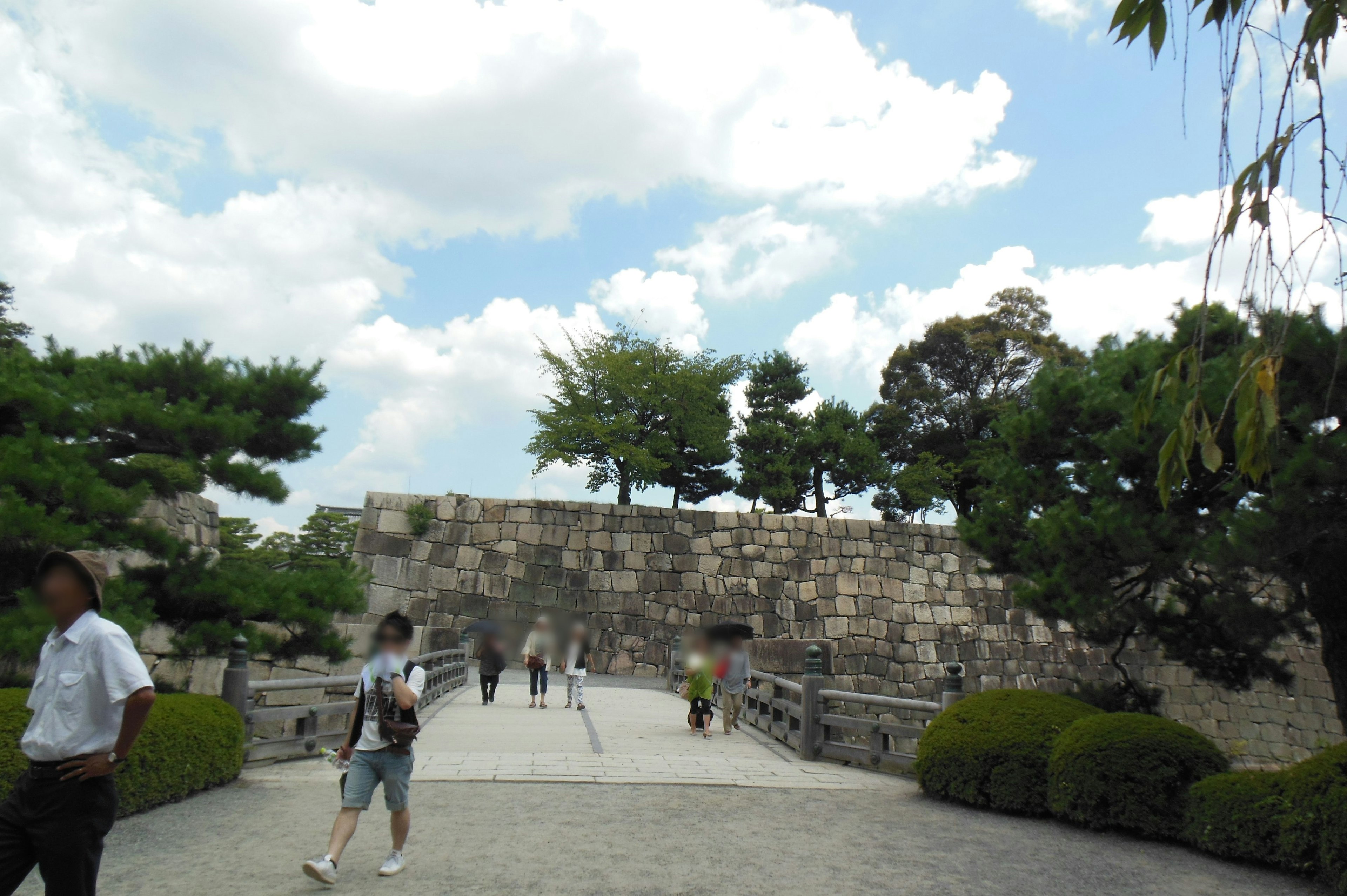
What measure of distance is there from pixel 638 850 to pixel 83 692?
3.39 m

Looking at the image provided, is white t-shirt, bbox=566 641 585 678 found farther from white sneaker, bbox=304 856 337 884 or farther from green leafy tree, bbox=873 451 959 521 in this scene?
green leafy tree, bbox=873 451 959 521

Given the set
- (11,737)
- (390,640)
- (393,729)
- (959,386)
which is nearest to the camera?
(393,729)

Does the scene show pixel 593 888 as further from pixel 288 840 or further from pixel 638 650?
pixel 638 650

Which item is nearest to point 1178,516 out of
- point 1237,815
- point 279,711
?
point 1237,815

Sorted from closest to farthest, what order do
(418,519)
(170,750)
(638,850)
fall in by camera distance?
1. (638,850)
2. (170,750)
3. (418,519)

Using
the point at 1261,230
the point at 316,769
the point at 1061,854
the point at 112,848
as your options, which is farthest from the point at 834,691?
the point at 1261,230

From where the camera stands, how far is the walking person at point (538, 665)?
13.8 meters

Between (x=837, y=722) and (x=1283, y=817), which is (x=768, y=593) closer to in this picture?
(x=837, y=722)

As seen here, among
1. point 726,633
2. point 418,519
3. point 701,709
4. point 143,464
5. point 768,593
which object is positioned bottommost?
point 701,709

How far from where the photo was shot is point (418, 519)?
20.0m

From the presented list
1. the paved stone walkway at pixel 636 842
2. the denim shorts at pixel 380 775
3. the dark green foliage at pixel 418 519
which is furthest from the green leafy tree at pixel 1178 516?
the dark green foliage at pixel 418 519

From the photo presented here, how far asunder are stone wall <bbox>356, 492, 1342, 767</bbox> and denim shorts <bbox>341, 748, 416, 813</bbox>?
1503cm

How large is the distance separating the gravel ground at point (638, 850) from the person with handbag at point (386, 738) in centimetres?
29

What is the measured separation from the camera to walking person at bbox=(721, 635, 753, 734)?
11.6 meters
